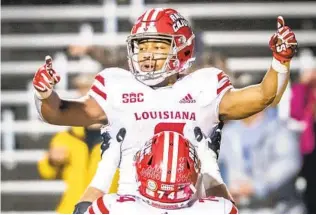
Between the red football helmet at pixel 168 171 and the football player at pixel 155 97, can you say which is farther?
the football player at pixel 155 97

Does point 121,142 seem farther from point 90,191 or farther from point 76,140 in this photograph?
point 76,140

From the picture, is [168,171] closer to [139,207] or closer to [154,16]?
[139,207]

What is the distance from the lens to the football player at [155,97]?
2.43 metres

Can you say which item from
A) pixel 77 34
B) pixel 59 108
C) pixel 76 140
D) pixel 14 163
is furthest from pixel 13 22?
pixel 59 108

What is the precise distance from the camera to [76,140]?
3.55 meters

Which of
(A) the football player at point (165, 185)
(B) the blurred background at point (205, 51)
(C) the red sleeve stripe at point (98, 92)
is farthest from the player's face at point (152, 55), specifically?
(B) the blurred background at point (205, 51)

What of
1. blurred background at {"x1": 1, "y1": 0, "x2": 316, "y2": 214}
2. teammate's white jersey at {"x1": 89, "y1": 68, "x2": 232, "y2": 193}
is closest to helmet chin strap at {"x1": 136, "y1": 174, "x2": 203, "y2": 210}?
teammate's white jersey at {"x1": 89, "y1": 68, "x2": 232, "y2": 193}

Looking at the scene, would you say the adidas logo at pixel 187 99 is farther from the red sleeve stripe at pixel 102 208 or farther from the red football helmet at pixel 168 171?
the red sleeve stripe at pixel 102 208

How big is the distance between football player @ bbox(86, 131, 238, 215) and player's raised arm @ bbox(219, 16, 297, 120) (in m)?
0.17

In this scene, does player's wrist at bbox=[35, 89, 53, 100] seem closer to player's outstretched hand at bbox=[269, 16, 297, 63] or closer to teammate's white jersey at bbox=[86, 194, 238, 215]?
teammate's white jersey at bbox=[86, 194, 238, 215]

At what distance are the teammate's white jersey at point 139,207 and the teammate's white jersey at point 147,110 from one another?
2.9 inches

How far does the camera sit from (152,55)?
2.50m

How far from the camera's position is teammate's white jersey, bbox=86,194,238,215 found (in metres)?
2.33

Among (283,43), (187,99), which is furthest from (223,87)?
(283,43)
